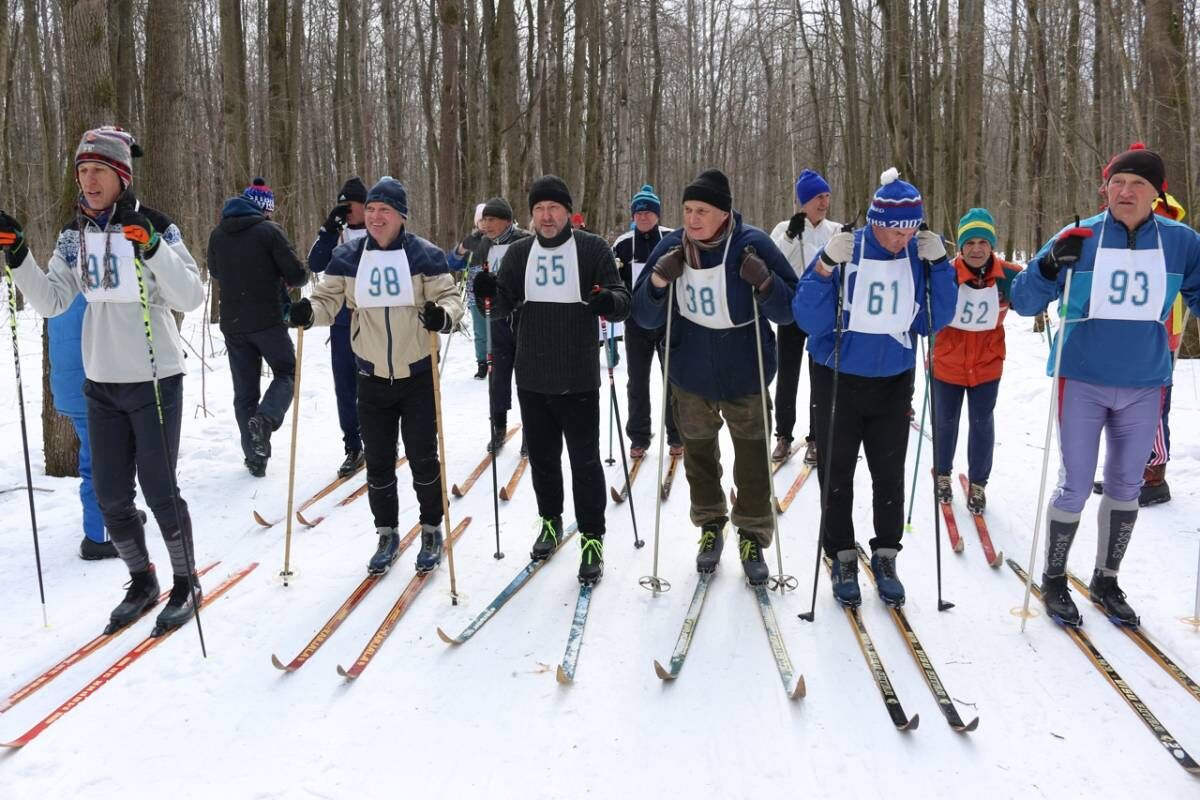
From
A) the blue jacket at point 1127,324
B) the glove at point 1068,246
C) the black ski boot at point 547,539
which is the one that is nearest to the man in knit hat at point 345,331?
the black ski boot at point 547,539

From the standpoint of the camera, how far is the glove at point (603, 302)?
390 cm

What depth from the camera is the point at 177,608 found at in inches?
151

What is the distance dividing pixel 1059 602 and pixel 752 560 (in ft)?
4.82

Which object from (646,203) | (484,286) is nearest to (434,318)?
(484,286)

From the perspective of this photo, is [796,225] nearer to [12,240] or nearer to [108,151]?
[108,151]

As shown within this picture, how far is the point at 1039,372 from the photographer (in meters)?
9.88

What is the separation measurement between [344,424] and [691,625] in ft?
12.0

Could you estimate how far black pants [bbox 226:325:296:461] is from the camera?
233 inches

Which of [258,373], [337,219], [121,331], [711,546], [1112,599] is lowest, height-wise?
[1112,599]

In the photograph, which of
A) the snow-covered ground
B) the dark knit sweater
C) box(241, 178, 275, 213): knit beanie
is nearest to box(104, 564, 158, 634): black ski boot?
the snow-covered ground

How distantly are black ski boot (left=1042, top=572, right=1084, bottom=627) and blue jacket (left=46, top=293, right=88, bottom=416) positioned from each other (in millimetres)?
5402

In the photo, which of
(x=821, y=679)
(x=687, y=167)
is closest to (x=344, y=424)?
(x=821, y=679)

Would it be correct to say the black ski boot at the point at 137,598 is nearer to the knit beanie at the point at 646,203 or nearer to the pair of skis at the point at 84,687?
the pair of skis at the point at 84,687

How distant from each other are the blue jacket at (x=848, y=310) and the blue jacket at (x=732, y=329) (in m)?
0.12
